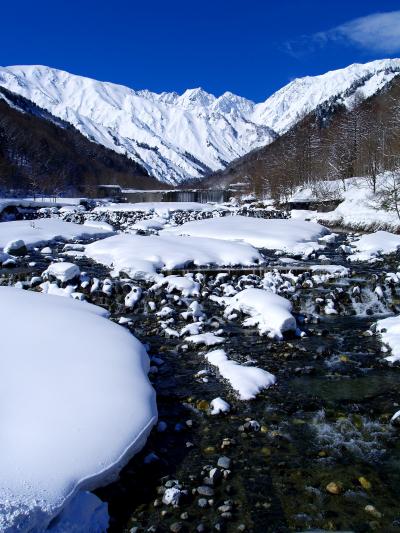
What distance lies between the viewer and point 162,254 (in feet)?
66.2

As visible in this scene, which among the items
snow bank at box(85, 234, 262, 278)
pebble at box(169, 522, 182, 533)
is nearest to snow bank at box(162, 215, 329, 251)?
snow bank at box(85, 234, 262, 278)

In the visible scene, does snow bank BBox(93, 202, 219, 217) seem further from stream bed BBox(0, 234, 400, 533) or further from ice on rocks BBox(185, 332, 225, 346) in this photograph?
stream bed BBox(0, 234, 400, 533)

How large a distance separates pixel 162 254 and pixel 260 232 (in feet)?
35.3

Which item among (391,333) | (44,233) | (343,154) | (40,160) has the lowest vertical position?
(391,333)

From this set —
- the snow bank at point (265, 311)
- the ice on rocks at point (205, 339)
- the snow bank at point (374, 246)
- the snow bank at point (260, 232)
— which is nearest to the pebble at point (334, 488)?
the ice on rocks at point (205, 339)

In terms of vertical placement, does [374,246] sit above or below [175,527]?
above

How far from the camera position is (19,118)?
156 metres

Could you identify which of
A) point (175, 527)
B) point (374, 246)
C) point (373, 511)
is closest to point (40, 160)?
point (374, 246)

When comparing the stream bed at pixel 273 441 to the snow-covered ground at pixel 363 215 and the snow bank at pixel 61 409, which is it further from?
the snow-covered ground at pixel 363 215

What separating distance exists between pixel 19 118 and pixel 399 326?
16852cm

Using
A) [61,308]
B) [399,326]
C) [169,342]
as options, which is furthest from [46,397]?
[399,326]

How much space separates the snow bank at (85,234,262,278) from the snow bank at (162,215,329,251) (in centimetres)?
374

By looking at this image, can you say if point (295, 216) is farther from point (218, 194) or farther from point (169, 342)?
point (218, 194)

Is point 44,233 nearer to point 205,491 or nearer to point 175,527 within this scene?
point 205,491
